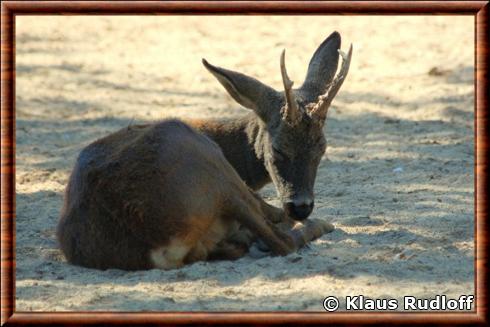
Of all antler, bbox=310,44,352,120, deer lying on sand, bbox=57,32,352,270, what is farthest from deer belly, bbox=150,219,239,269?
antler, bbox=310,44,352,120

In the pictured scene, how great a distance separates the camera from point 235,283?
7.05 meters

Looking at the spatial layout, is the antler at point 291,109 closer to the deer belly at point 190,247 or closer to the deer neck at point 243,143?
the deer neck at point 243,143

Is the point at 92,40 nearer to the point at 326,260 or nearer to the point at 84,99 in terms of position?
the point at 84,99

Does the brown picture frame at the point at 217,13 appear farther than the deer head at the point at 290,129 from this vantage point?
No

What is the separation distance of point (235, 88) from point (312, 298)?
2655 millimetres

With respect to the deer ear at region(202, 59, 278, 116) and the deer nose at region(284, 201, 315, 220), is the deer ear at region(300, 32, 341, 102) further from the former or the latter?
the deer nose at region(284, 201, 315, 220)

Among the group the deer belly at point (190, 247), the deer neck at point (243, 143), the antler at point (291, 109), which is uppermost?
the antler at point (291, 109)

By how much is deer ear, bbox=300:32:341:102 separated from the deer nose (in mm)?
1019

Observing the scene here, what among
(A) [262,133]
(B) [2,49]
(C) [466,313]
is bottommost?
(C) [466,313]

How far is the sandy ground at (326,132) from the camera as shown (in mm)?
7004

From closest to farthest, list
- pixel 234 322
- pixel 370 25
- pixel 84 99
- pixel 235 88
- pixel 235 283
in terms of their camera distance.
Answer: pixel 234 322, pixel 235 283, pixel 235 88, pixel 84 99, pixel 370 25

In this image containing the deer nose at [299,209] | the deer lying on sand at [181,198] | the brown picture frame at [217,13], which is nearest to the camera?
the deer lying on sand at [181,198]

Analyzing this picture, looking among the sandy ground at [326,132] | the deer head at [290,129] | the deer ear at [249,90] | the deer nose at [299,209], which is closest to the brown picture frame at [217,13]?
the sandy ground at [326,132]

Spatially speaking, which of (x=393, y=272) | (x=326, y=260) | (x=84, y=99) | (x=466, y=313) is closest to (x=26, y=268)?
(x=326, y=260)
